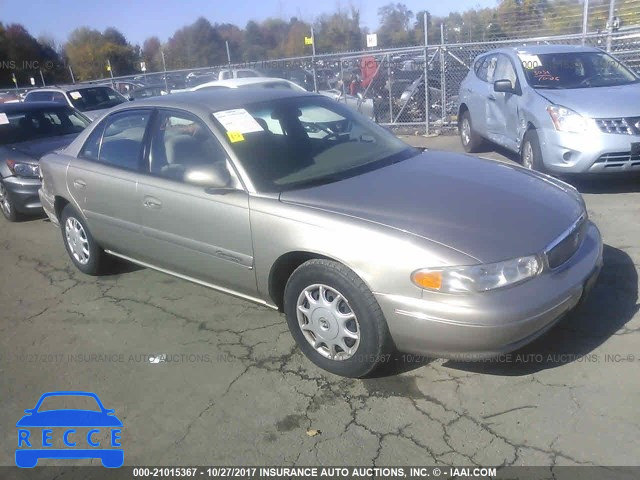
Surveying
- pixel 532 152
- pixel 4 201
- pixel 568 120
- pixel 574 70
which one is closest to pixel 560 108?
pixel 568 120

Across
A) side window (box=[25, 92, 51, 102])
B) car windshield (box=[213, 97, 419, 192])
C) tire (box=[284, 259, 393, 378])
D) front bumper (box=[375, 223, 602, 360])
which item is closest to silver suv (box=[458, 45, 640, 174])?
car windshield (box=[213, 97, 419, 192])

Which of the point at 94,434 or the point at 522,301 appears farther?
the point at 94,434

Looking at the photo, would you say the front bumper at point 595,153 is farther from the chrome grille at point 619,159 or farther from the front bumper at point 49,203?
the front bumper at point 49,203

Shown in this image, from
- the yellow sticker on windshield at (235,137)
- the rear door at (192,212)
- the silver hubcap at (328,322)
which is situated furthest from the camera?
the yellow sticker on windshield at (235,137)

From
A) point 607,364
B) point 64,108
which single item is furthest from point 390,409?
point 64,108

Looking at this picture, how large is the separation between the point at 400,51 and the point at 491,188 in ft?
28.2

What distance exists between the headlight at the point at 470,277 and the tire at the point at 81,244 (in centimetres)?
318

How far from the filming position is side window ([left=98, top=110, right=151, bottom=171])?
424cm

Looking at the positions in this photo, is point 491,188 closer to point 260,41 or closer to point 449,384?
point 449,384

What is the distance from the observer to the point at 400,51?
37.1 feet

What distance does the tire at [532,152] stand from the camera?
21.1 feet

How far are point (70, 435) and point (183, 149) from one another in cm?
193

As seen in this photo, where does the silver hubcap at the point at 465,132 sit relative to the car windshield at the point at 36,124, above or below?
below

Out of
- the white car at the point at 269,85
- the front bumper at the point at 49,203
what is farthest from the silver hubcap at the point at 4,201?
the white car at the point at 269,85
